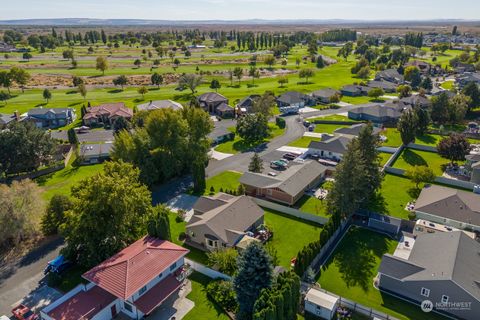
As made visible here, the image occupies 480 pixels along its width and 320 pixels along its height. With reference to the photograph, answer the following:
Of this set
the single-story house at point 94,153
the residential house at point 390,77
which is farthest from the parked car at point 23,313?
the residential house at point 390,77

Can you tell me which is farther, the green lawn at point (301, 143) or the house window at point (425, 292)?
the green lawn at point (301, 143)

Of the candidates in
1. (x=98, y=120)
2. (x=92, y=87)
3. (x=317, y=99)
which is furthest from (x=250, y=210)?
(x=92, y=87)

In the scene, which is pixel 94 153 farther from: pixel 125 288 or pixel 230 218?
pixel 125 288

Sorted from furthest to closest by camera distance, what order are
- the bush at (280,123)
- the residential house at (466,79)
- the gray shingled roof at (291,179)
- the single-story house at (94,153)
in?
1. the residential house at (466,79)
2. the bush at (280,123)
3. the single-story house at (94,153)
4. the gray shingled roof at (291,179)

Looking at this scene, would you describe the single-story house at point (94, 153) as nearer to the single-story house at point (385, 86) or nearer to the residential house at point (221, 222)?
the residential house at point (221, 222)

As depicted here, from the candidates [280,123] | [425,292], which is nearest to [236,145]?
[280,123]
